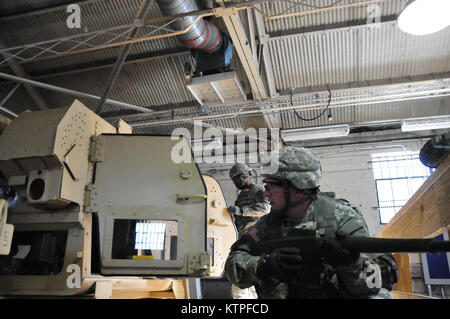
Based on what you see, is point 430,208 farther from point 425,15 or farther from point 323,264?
point 425,15

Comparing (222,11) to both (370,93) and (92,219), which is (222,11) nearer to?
(92,219)

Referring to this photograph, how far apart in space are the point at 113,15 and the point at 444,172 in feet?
20.5

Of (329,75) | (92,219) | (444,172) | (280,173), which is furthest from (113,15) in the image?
(444,172)

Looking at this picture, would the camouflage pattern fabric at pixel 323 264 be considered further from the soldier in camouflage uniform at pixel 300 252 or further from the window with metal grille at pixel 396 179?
the window with metal grille at pixel 396 179

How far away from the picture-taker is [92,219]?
128 inches

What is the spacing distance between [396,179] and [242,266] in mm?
8566

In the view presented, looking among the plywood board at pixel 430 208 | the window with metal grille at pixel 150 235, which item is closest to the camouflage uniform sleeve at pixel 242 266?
the plywood board at pixel 430 208

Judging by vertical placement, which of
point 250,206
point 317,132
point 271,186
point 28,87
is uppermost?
point 28,87

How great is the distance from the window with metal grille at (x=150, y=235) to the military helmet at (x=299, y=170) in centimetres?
157

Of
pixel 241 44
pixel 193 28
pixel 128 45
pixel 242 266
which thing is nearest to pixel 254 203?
pixel 241 44

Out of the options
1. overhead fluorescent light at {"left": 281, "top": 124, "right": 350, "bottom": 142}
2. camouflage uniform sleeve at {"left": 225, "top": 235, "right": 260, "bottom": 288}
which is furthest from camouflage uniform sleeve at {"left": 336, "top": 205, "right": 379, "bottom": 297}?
overhead fluorescent light at {"left": 281, "top": 124, "right": 350, "bottom": 142}

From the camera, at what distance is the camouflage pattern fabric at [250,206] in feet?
17.6

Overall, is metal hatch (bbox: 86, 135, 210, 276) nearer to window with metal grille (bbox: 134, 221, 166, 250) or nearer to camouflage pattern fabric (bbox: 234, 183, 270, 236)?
window with metal grille (bbox: 134, 221, 166, 250)

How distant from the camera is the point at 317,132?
26.8 feet
